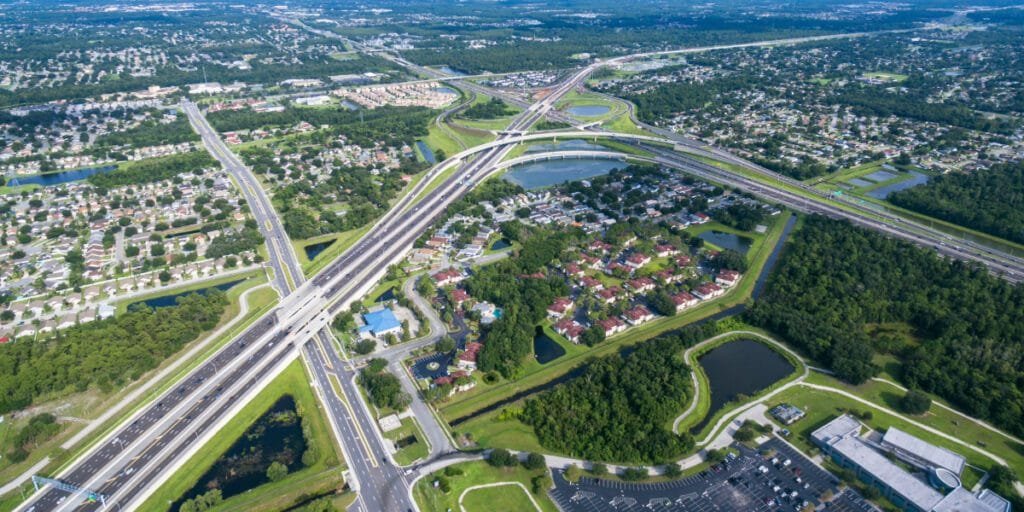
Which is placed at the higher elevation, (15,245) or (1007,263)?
(1007,263)

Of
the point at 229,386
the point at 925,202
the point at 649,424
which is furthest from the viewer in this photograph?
the point at 925,202

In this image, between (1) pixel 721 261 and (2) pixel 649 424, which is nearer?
(2) pixel 649 424

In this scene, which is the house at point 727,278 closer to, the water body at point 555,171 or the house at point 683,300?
the house at point 683,300

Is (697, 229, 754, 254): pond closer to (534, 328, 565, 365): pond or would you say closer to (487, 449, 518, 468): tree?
(534, 328, 565, 365): pond

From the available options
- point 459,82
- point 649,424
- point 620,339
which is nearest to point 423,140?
point 459,82

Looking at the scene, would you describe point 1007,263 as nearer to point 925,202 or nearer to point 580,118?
point 925,202

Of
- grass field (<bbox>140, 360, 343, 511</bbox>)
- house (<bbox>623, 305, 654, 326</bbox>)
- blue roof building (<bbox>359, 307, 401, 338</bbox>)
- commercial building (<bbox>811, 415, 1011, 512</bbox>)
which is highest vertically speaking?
commercial building (<bbox>811, 415, 1011, 512</bbox>)

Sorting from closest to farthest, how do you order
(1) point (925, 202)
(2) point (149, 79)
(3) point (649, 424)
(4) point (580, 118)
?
1. (3) point (649, 424)
2. (1) point (925, 202)
3. (4) point (580, 118)
4. (2) point (149, 79)

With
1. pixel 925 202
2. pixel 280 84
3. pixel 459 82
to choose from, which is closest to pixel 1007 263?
pixel 925 202

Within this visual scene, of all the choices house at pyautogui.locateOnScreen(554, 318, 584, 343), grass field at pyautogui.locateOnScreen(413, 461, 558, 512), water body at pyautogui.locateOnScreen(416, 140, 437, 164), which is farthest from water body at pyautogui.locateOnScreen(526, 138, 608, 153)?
grass field at pyautogui.locateOnScreen(413, 461, 558, 512)
